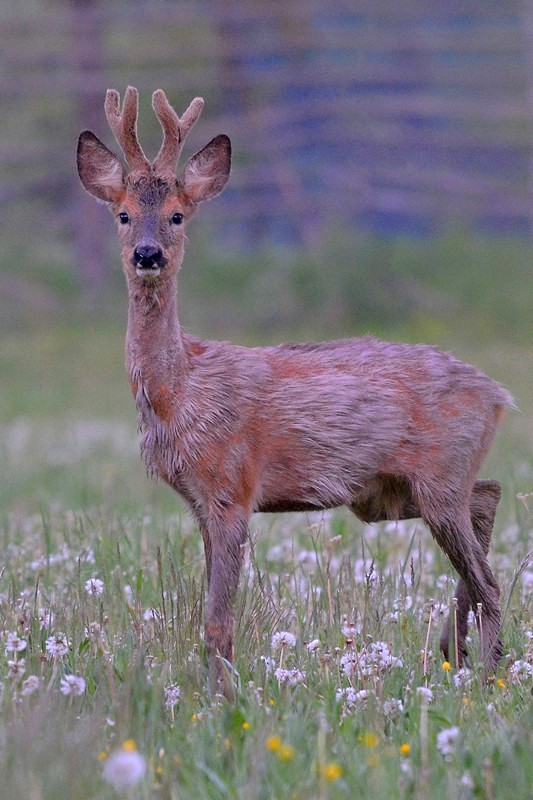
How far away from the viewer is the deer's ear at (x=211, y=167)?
5600 millimetres

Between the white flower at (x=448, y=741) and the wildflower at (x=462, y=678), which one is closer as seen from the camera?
the white flower at (x=448, y=741)

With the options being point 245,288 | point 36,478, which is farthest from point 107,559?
point 245,288

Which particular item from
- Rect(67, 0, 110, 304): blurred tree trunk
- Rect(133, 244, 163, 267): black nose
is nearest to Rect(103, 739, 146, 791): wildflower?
Rect(133, 244, 163, 267): black nose

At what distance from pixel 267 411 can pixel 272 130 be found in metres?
17.4

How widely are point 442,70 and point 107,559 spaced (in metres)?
18.4

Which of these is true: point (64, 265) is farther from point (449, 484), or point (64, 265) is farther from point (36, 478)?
point (449, 484)

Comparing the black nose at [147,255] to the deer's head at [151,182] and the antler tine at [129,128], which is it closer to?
the deer's head at [151,182]

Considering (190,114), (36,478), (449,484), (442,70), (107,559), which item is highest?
(442,70)

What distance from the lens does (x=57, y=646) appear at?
4.46 meters

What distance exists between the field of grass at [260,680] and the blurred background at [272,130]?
558 inches

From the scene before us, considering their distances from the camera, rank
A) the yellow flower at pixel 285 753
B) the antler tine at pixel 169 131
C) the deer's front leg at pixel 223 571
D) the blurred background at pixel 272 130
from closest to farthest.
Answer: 1. the yellow flower at pixel 285 753
2. the deer's front leg at pixel 223 571
3. the antler tine at pixel 169 131
4. the blurred background at pixel 272 130

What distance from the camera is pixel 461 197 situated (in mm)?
22578

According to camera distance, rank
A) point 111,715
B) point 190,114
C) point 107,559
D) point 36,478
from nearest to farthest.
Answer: point 111,715 < point 190,114 < point 107,559 < point 36,478

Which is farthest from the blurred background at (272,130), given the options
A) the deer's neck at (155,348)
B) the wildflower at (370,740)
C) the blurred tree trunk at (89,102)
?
the wildflower at (370,740)
